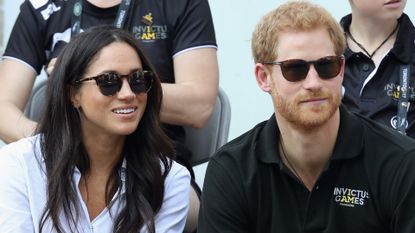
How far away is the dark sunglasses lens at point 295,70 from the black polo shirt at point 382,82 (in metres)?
0.94

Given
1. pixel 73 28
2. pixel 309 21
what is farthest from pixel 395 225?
pixel 73 28

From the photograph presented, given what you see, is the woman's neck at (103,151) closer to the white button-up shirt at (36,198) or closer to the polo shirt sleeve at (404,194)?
the white button-up shirt at (36,198)

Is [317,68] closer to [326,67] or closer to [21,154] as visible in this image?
[326,67]

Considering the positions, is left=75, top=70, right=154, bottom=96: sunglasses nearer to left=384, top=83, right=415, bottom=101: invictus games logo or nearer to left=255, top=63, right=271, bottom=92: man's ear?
left=255, top=63, right=271, bottom=92: man's ear

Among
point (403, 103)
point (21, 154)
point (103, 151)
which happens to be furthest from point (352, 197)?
point (21, 154)

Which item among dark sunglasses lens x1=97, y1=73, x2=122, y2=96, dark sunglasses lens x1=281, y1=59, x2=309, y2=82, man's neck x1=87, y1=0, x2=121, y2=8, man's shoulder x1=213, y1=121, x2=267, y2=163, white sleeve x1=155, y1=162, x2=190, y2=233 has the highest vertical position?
man's neck x1=87, y1=0, x2=121, y2=8

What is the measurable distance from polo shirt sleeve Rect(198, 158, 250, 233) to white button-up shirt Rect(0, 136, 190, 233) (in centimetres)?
29

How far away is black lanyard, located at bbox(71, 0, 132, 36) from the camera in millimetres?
3477

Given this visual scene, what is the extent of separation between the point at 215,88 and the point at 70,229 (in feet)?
2.92

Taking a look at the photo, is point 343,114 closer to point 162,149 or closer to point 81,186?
point 162,149

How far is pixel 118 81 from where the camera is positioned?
2.99m

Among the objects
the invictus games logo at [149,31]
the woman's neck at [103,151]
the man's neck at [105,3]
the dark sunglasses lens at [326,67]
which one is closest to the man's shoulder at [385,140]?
the dark sunglasses lens at [326,67]

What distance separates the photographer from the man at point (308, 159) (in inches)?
101

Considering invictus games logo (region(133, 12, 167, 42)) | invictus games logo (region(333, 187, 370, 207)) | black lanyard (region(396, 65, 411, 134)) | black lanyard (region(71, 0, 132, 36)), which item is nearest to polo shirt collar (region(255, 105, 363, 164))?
invictus games logo (region(333, 187, 370, 207))
